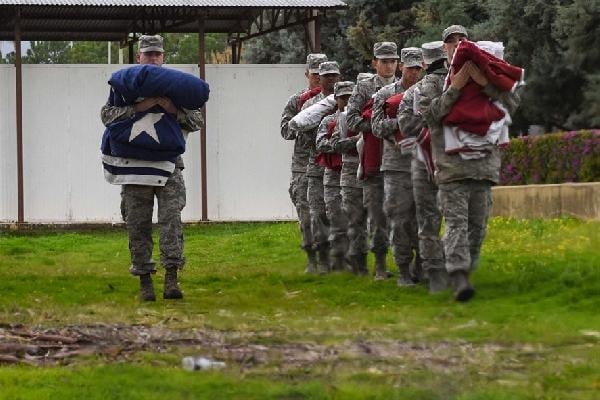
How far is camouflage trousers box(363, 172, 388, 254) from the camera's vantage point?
14320mm

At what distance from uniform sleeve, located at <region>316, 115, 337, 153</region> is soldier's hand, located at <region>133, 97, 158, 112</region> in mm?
2892

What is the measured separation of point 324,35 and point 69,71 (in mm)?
15297

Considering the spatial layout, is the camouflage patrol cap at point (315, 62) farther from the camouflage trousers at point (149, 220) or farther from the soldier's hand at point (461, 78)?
the soldier's hand at point (461, 78)

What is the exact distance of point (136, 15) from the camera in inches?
1169

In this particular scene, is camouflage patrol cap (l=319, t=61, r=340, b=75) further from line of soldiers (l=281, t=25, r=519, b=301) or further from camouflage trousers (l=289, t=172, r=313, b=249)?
camouflage trousers (l=289, t=172, r=313, b=249)

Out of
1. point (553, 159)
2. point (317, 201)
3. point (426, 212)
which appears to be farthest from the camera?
point (553, 159)

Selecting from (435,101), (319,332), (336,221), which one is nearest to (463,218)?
(435,101)

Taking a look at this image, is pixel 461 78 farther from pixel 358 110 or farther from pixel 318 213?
pixel 318 213

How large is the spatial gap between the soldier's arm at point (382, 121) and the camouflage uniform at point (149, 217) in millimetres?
1481

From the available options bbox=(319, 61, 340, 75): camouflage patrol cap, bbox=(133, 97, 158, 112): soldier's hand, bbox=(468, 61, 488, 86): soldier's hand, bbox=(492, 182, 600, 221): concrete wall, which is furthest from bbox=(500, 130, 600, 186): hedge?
bbox=(468, 61, 488, 86): soldier's hand

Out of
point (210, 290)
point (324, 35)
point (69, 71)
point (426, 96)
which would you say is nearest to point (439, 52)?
point (426, 96)

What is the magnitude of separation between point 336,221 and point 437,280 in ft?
11.3

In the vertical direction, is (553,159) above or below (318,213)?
above

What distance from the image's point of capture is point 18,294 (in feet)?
43.7
